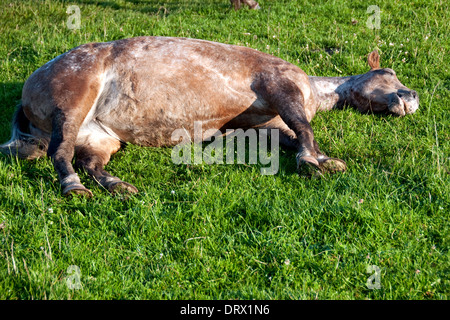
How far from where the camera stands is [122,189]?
3.82m

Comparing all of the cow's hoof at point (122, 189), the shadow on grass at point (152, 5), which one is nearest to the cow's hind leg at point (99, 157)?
the cow's hoof at point (122, 189)

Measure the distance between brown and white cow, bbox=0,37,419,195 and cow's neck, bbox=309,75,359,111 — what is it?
0.53m

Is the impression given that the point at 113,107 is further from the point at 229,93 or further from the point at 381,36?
the point at 381,36

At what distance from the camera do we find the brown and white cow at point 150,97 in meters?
→ 4.45

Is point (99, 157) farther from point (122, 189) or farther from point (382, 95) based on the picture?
point (382, 95)

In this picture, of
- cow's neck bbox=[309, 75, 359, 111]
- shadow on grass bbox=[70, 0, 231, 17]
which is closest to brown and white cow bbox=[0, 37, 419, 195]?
cow's neck bbox=[309, 75, 359, 111]

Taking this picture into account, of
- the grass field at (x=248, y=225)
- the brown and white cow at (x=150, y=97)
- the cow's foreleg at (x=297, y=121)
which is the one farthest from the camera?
the brown and white cow at (x=150, y=97)

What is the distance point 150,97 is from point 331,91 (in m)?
2.24

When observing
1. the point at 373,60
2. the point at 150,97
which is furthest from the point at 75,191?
the point at 373,60

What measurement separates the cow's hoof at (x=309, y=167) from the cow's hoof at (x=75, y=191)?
69.1 inches

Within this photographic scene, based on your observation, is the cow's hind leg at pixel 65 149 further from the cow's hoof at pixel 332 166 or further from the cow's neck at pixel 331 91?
the cow's neck at pixel 331 91

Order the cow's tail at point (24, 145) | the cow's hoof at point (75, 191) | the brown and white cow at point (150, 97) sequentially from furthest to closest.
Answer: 1. the cow's tail at point (24, 145)
2. the brown and white cow at point (150, 97)
3. the cow's hoof at point (75, 191)

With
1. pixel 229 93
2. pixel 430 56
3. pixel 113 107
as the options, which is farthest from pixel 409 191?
pixel 430 56

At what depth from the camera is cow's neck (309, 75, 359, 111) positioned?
5.59 m
